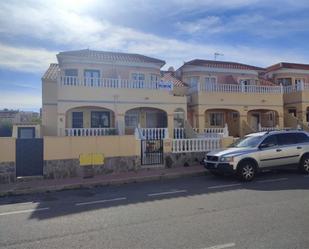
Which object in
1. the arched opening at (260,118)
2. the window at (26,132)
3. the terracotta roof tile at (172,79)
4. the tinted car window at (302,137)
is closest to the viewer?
the tinted car window at (302,137)

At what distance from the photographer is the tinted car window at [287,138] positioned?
1288 centimetres

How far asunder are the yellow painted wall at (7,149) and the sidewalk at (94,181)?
1127 millimetres

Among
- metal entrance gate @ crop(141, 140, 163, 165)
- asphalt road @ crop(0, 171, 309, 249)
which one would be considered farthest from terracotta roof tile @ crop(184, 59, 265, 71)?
asphalt road @ crop(0, 171, 309, 249)

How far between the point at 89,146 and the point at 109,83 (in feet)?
26.5

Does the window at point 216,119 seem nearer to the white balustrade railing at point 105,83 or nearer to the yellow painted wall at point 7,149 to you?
the white balustrade railing at point 105,83

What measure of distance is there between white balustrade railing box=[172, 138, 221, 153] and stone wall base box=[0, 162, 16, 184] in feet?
24.4

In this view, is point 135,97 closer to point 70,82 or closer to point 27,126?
point 70,82

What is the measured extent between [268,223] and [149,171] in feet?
27.8

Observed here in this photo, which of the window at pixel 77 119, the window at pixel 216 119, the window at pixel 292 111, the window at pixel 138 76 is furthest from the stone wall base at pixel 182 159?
the window at pixel 292 111

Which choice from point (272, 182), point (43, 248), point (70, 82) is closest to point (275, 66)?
point (70, 82)

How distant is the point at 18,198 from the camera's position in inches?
408

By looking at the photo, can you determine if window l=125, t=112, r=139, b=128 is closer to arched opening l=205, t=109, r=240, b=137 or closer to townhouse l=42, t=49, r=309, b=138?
townhouse l=42, t=49, r=309, b=138

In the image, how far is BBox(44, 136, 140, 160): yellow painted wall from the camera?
44.0 feet

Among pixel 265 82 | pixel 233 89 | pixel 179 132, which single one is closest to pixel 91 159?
pixel 179 132
